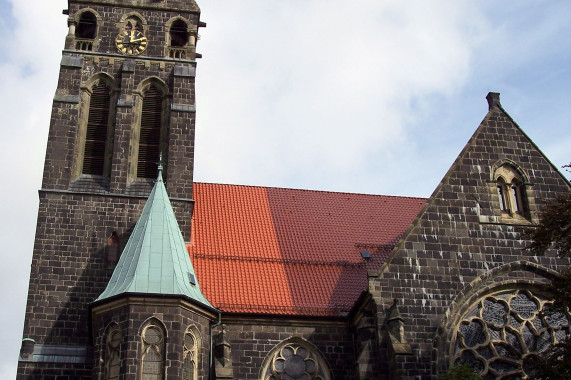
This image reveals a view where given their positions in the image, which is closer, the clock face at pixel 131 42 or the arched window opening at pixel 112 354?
the arched window opening at pixel 112 354

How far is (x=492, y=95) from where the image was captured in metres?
23.8

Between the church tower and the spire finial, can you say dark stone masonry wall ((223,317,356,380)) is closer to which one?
the church tower

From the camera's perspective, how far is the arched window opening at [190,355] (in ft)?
65.2

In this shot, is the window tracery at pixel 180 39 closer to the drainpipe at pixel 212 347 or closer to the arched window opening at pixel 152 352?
the drainpipe at pixel 212 347

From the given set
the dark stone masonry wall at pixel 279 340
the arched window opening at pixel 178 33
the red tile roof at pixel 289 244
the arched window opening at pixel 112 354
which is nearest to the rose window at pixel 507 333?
the dark stone masonry wall at pixel 279 340

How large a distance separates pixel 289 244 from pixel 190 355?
6.69 meters

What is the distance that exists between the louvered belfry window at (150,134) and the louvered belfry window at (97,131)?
117 centimetres

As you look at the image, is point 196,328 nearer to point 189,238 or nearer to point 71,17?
point 189,238

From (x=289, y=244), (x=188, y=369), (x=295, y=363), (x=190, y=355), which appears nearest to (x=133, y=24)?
(x=289, y=244)

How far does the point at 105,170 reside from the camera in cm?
A: 2591

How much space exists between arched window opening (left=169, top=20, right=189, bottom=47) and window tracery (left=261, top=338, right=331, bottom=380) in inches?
463

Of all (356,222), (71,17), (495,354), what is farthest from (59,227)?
(495,354)

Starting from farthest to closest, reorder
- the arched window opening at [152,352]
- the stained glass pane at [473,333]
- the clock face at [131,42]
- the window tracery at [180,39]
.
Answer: the window tracery at [180,39], the clock face at [131,42], the stained glass pane at [473,333], the arched window opening at [152,352]

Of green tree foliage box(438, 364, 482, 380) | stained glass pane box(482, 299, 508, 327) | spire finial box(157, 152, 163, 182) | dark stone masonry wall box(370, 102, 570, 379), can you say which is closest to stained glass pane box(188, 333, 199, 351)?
dark stone masonry wall box(370, 102, 570, 379)
